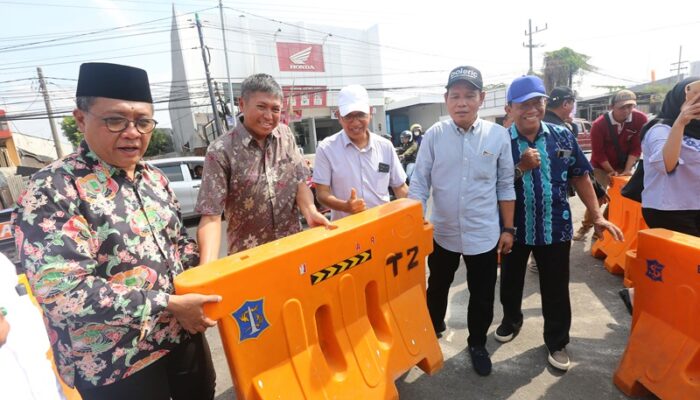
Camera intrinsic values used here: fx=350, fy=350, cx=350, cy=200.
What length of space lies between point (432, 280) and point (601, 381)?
120 cm

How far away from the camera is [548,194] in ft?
7.80

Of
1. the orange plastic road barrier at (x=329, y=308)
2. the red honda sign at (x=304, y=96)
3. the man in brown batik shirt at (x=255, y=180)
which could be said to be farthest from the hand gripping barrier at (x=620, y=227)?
the red honda sign at (x=304, y=96)

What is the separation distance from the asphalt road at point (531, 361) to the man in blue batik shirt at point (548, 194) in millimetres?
155

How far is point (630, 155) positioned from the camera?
4434 millimetres

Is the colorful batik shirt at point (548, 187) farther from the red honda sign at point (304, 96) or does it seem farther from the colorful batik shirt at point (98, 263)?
the red honda sign at point (304, 96)

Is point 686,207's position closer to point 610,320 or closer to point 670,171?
point 670,171

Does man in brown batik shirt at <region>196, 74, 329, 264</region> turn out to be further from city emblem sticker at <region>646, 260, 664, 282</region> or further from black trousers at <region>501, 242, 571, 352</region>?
city emblem sticker at <region>646, 260, 664, 282</region>

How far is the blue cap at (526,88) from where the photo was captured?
7.48ft

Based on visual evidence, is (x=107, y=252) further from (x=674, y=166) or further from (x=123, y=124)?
(x=674, y=166)

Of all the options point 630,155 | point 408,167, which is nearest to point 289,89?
point 408,167

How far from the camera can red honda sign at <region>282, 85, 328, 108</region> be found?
78.3 ft

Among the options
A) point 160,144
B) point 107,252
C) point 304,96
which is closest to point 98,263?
point 107,252

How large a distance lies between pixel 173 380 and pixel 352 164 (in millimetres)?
1686

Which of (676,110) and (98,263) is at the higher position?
(676,110)
